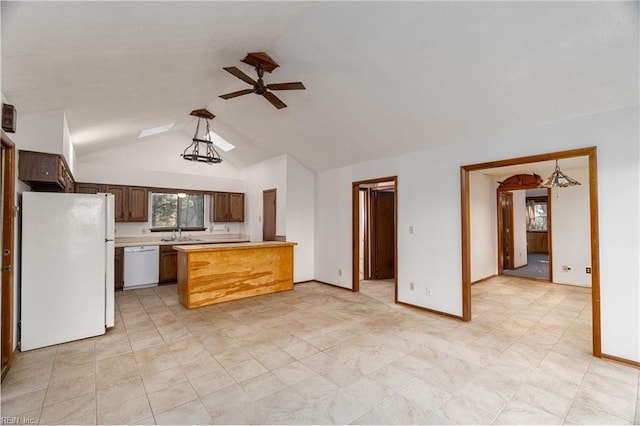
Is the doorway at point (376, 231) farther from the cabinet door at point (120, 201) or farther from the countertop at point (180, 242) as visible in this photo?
the cabinet door at point (120, 201)

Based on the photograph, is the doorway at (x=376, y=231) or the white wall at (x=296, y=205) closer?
the white wall at (x=296, y=205)

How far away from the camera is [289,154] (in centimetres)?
591

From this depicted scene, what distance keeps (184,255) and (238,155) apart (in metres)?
3.15

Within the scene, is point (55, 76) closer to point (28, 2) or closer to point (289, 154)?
point (28, 2)

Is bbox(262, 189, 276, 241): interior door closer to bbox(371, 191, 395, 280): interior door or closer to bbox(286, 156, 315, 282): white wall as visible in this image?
bbox(286, 156, 315, 282): white wall

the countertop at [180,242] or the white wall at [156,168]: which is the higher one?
the white wall at [156,168]

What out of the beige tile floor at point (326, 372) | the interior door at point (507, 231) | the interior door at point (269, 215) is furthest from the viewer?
the interior door at point (507, 231)

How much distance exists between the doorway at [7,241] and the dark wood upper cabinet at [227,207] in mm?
4340

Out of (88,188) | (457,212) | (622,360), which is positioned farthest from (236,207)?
(622,360)

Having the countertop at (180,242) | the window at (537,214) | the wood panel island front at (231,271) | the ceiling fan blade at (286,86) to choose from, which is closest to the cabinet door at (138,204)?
the countertop at (180,242)

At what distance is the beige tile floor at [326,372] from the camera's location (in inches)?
78.3

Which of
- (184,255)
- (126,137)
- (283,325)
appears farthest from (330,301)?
(126,137)

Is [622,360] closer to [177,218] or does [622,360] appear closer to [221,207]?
[221,207]

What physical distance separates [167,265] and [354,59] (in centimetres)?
528
